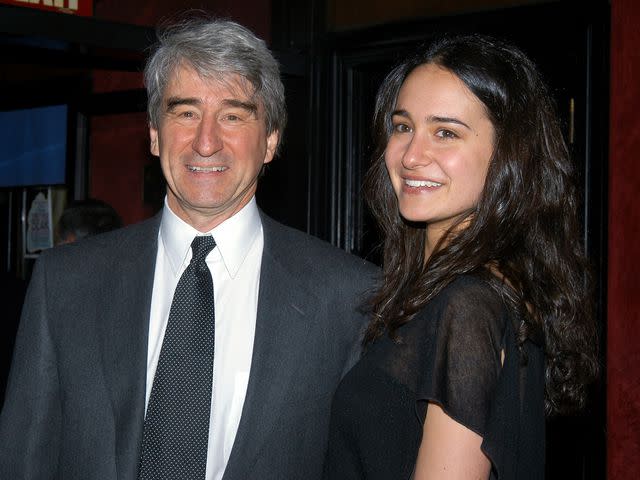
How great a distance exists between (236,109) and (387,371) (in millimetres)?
770

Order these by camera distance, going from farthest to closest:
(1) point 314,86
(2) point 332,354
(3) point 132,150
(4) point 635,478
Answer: (3) point 132,150
(1) point 314,86
(4) point 635,478
(2) point 332,354

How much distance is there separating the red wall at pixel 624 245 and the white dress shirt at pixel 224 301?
138 cm

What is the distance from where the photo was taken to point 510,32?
334 cm

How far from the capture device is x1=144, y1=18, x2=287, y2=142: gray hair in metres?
2.21

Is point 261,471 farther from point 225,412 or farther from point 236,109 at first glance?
point 236,109

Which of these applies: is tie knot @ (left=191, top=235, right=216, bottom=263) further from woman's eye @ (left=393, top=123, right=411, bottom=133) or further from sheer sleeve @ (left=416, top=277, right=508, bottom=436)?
sheer sleeve @ (left=416, top=277, right=508, bottom=436)

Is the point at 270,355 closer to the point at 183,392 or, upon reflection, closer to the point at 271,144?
the point at 183,392

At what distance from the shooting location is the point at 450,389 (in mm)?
1718

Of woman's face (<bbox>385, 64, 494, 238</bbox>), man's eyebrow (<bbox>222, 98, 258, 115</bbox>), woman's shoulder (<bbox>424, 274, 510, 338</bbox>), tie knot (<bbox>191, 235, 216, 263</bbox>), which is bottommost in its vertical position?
woman's shoulder (<bbox>424, 274, 510, 338</bbox>)

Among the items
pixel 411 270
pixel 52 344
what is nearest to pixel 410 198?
pixel 411 270

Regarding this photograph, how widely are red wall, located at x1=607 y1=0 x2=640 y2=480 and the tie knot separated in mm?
1526

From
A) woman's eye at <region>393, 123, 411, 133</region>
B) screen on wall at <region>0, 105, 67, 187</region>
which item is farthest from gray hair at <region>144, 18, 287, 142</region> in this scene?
screen on wall at <region>0, 105, 67, 187</region>

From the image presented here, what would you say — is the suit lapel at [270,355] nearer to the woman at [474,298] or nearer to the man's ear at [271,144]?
the woman at [474,298]

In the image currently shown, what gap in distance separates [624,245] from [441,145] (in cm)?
135
